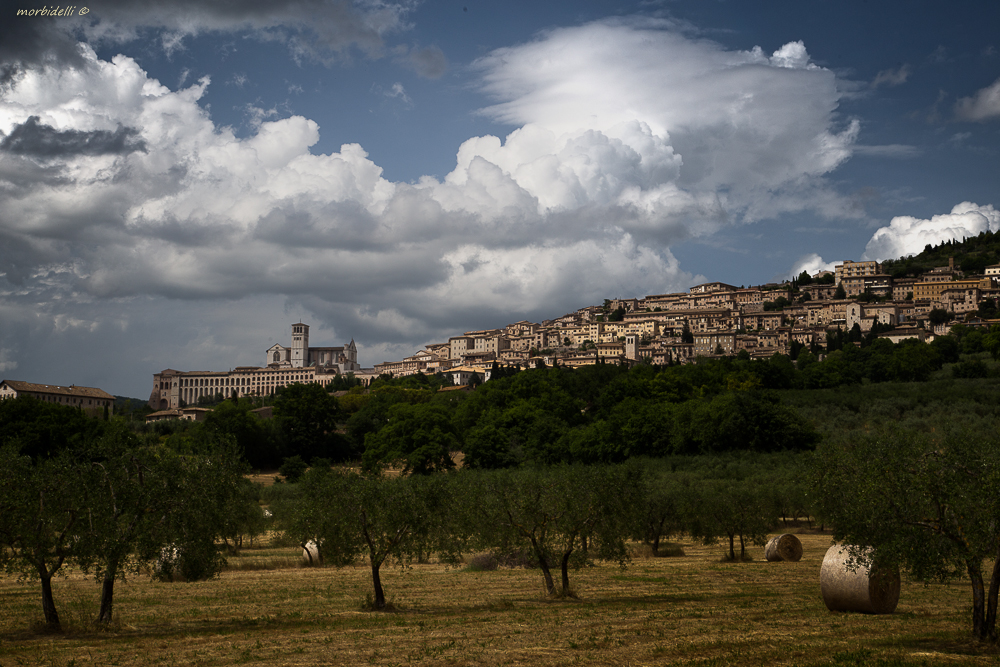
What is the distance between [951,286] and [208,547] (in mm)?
187401

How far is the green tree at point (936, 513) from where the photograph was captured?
13633 millimetres

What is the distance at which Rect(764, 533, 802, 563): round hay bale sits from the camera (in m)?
33.5

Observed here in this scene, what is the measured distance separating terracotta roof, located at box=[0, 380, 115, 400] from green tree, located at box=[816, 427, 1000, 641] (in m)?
143

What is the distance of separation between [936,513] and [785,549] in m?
20.2

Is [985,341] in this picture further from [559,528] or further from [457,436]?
[559,528]

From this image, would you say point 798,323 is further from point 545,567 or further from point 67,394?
point 545,567

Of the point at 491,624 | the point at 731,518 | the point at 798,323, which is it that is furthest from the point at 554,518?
the point at 798,323

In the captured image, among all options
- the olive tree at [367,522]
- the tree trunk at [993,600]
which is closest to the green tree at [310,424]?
the olive tree at [367,522]

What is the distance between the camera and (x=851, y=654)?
14.5m

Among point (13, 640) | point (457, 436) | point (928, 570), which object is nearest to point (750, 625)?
point (928, 570)

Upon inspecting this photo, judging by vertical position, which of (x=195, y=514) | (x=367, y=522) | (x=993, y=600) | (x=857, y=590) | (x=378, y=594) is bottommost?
(x=378, y=594)

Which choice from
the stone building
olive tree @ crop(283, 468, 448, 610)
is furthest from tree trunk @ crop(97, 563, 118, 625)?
the stone building

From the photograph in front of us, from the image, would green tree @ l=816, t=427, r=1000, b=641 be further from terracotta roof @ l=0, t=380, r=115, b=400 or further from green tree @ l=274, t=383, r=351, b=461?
terracotta roof @ l=0, t=380, r=115, b=400

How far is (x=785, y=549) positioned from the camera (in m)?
33.6
